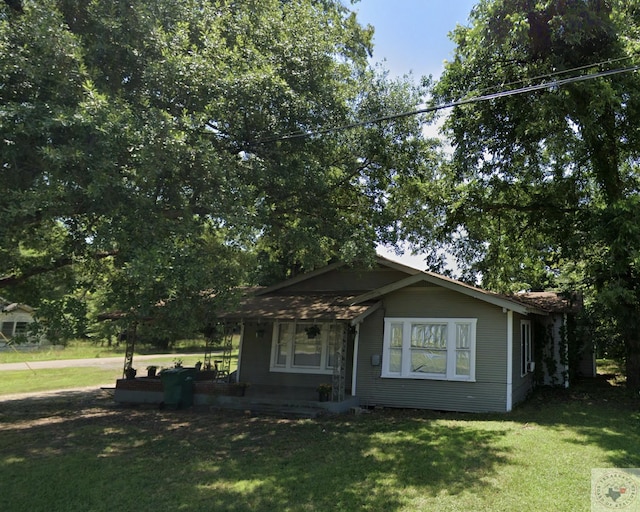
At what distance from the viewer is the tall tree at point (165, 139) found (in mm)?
6938

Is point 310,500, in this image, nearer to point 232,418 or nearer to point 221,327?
point 232,418

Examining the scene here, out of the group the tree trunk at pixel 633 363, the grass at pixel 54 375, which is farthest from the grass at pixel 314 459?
the grass at pixel 54 375

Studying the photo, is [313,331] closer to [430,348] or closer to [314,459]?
[430,348]

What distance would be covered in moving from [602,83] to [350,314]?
28.3 feet

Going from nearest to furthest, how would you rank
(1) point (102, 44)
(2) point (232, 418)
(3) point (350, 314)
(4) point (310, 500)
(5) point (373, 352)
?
(4) point (310, 500), (1) point (102, 44), (2) point (232, 418), (3) point (350, 314), (5) point (373, 352)

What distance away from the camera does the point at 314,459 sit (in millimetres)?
7215

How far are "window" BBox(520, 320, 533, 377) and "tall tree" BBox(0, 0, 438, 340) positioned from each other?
5651 millimetres

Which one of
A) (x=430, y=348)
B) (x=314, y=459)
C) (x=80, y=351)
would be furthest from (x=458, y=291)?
(x=80, y=351)

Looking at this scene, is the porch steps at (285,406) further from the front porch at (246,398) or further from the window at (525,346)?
the window at (525,346)

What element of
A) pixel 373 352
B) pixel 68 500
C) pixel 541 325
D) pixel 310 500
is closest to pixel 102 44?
pixel 68 500

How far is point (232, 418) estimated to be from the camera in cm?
1091

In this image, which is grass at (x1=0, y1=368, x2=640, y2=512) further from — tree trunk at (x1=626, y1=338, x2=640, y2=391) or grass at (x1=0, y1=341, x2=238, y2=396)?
grass at (x1=0, y1=341, x2=238, y2=396)

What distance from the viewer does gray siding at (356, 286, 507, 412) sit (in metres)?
11.3

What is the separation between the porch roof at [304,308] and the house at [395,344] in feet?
0.11
